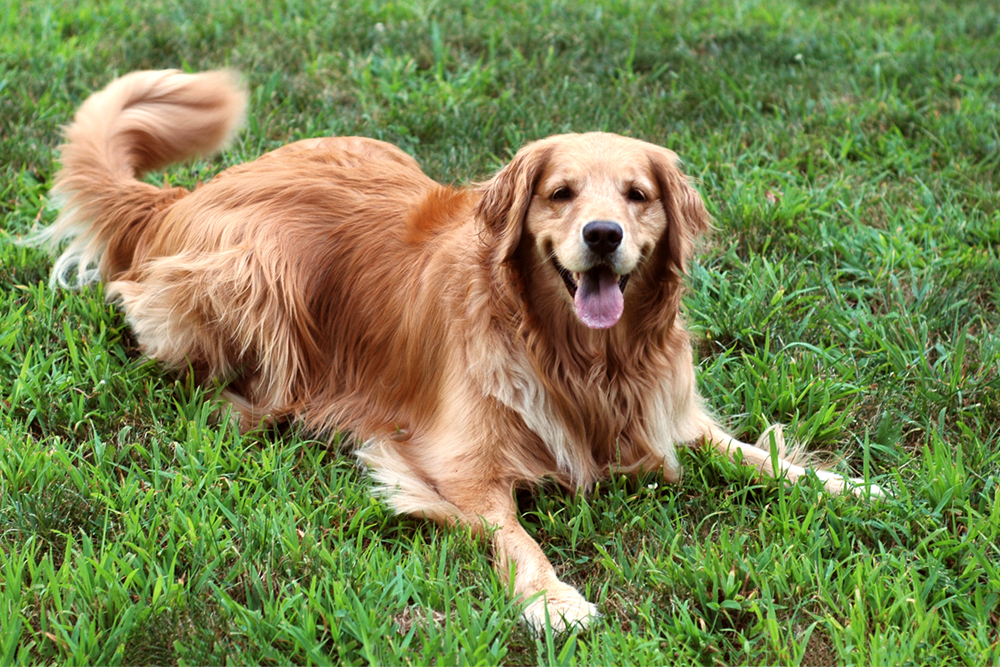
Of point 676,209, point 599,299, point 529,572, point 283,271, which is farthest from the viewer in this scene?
point 283,271

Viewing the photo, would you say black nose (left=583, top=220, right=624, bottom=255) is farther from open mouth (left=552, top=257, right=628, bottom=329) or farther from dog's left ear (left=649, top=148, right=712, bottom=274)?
dog's left ear (left=649, top=148, right=712, bottom=274)

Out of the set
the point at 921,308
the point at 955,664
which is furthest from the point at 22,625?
the point at 921,308

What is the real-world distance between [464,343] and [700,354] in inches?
46.3

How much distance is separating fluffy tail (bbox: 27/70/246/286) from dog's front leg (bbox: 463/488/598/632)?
2047 millimetres

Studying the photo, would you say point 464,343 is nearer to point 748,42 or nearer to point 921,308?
point 921,308

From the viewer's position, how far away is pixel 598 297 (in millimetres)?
2945

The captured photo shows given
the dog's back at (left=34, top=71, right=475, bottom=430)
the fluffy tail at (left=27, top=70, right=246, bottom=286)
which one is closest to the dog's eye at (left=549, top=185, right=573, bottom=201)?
the dog's back at (left=34, top=71, right=475, bottom=430)

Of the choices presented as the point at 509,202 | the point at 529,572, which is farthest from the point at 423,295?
the point at 529,572

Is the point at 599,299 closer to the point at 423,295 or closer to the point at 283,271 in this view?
the point at 423,295

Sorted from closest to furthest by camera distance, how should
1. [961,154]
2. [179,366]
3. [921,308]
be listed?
1. [179,366]
2. [921,308]
3. [961,154]

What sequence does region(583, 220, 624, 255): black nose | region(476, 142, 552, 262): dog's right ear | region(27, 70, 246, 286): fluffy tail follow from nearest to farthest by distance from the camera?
1. region(583, 220, 624, 255): black nose
2. region(476, 142, 552, 262): dog's right ear
3. region(27, 70, 246, 286): fluffy tail

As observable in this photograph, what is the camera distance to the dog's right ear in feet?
9.95

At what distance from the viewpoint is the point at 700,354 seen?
3934 mm

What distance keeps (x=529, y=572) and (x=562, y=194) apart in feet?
3.74
